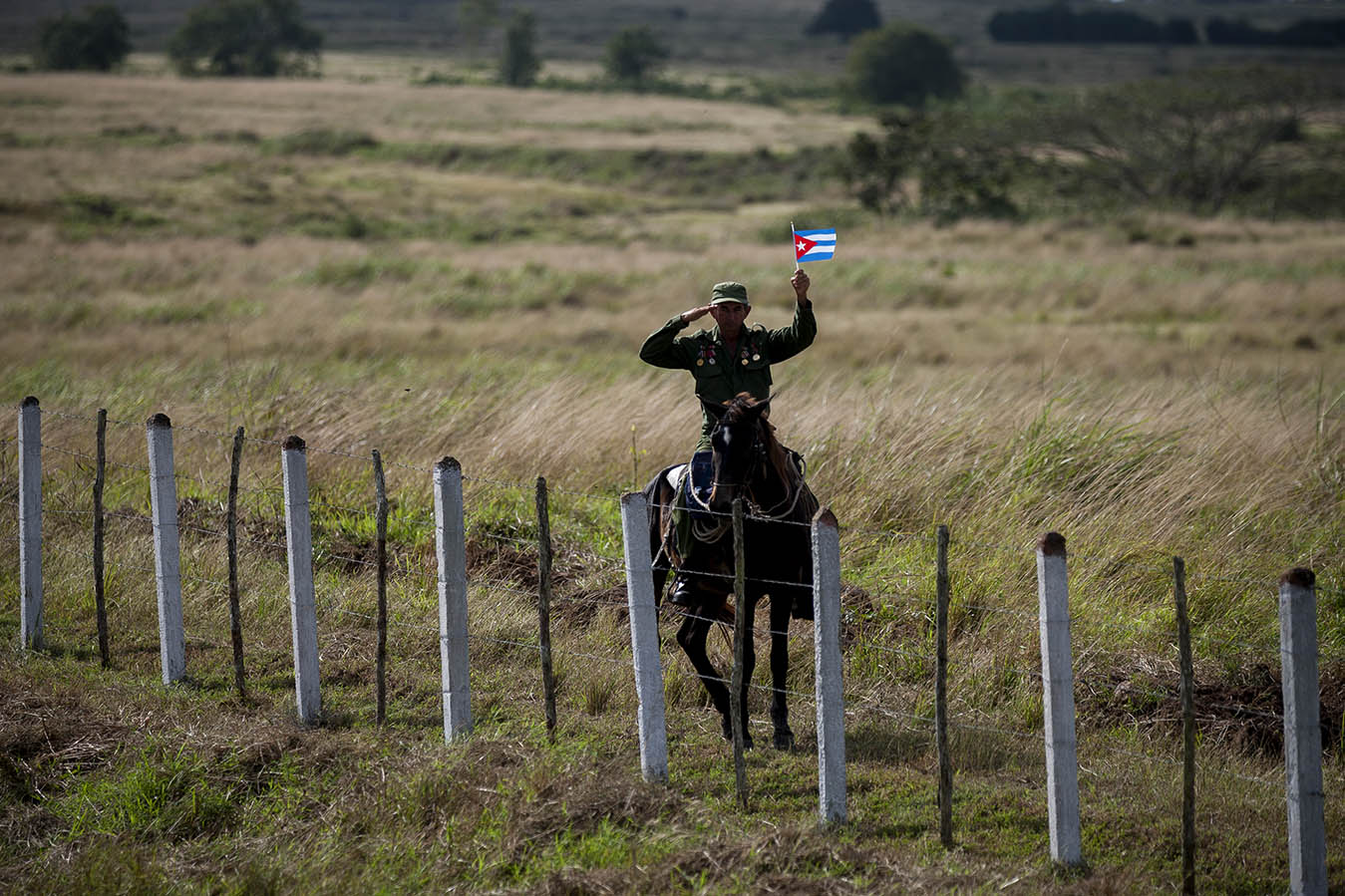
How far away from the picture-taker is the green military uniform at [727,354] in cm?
731

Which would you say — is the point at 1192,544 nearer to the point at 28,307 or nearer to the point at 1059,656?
the point at 1059,656

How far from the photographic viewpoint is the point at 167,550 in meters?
7.54

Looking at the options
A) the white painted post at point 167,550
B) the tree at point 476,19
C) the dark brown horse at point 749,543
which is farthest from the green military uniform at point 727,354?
the tree at point 476,19

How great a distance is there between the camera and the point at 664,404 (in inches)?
488

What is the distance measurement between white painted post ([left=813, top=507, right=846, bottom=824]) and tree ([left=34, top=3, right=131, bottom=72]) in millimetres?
117363

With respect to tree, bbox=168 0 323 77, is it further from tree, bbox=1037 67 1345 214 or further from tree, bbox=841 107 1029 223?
tree, bbox=1037 67 1345 214

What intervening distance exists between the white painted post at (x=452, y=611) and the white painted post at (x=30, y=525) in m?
3.20

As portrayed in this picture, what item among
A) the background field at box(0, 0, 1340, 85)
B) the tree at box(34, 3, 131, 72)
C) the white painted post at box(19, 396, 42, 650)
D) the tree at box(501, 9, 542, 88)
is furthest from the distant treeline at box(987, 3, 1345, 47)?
the white painted post at box(19, 396, 42, 650)

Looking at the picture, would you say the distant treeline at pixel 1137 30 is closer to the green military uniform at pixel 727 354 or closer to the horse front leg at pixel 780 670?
the green military uniform at pixel 727 354

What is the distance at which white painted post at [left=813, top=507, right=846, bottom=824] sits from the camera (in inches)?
219

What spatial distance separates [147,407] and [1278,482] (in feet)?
34.2


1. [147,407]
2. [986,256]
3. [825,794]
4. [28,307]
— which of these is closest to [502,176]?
[986,256]

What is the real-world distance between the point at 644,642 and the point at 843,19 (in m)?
191

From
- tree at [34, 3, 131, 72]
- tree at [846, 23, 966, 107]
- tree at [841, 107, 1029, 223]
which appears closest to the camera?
tree at [841, 107, 1029, 223]
